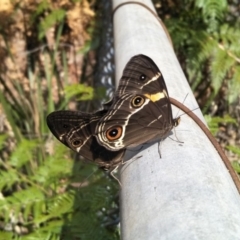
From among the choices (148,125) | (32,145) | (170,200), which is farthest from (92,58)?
(170,200)

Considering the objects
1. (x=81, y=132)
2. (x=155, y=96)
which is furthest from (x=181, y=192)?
(x=81, y=132)

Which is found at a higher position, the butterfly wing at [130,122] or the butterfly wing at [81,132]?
the butterfly wing at [130,122]

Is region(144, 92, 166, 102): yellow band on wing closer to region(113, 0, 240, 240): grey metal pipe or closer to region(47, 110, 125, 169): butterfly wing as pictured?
region(113, 0, 240, 240): grey metal pipe

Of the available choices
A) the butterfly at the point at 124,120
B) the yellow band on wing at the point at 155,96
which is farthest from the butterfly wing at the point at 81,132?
the yellow band on wing at the point at 155,96

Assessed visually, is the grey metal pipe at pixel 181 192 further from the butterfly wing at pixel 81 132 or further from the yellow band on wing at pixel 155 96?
the butterfly wing at pixel 81 132

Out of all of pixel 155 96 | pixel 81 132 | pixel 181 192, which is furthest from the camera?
pixel 81 132

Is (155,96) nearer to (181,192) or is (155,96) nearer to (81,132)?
(81,132)
